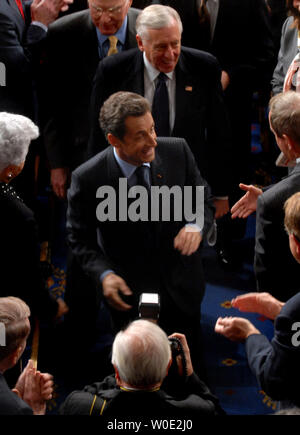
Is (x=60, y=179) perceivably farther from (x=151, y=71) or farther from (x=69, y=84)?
(x=151, y=71)

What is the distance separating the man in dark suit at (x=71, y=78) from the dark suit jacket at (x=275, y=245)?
4.31 ft

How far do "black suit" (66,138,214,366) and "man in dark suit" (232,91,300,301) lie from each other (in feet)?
1.24

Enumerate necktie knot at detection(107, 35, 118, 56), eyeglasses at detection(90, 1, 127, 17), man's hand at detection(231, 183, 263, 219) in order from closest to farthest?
man's hand at detection(231, 183, 263, 219) → eyeglasses at detection(90, 1, 127, 17) → necktie knot at detection(107, 35, 118, 56)

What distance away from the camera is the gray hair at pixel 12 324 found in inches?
110

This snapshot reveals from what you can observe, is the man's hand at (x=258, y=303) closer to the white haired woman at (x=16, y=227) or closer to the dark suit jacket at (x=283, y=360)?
the dark suit jacket at (x=283, y=360)

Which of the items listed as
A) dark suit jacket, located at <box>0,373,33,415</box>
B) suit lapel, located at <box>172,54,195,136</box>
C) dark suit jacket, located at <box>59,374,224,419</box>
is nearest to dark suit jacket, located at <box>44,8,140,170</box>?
suit lapel, located at <box>172,54,195,136</box>

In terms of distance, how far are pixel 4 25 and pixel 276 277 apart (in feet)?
6.95

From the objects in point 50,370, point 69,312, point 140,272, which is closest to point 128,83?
point 140,272

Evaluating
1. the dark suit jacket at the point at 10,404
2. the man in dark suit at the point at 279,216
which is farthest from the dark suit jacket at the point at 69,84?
the dark suit jacket at the point at 10,404

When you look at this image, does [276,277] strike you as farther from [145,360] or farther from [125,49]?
[125,49]

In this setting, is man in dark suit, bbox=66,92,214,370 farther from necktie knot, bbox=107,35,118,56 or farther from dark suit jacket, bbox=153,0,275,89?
dark suit jacket, bbox=153,0,275,89

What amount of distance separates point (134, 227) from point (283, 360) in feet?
3.62

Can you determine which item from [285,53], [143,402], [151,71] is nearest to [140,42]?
[151,71]

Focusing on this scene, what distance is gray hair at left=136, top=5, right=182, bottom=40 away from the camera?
147 inches
